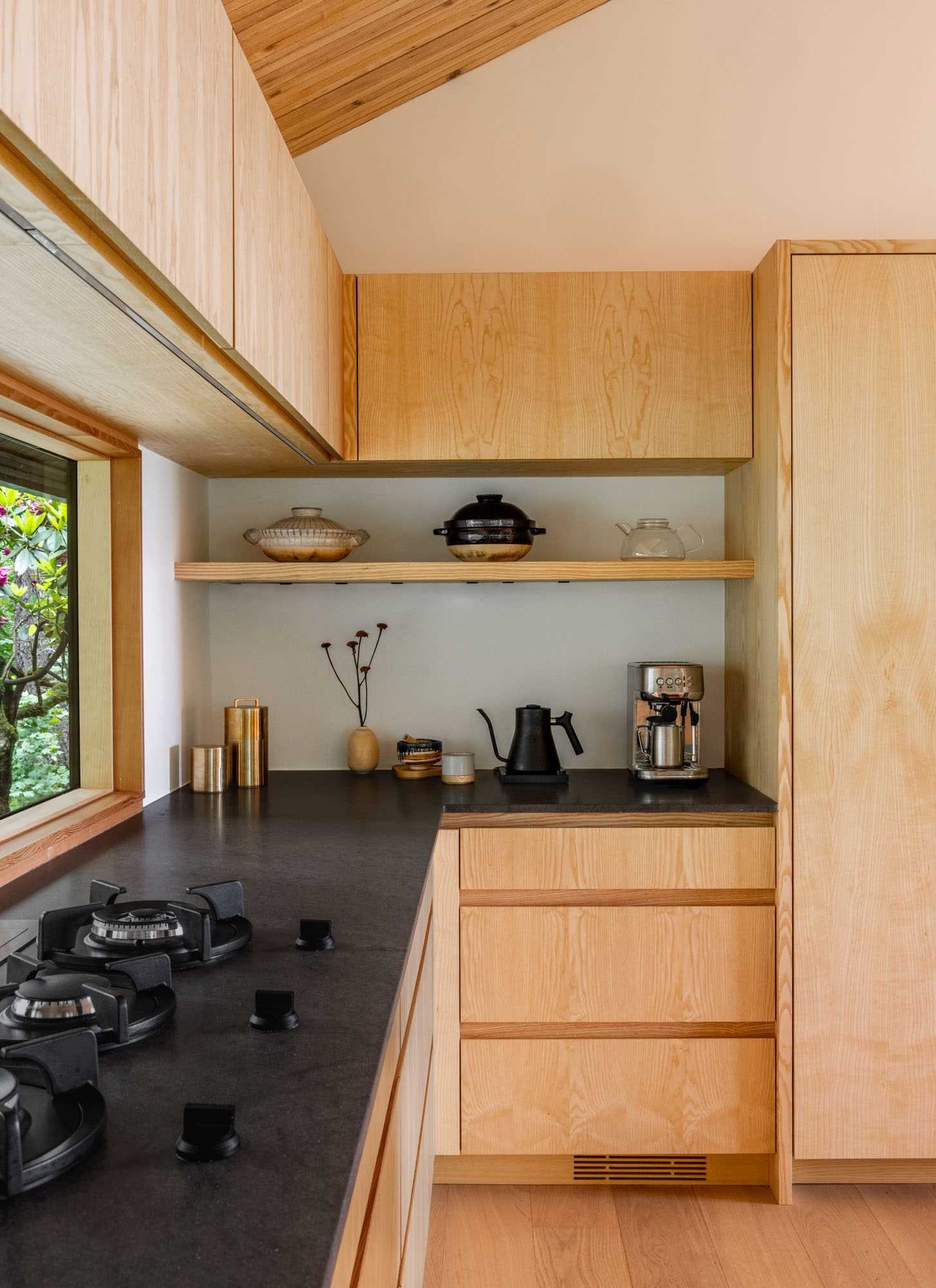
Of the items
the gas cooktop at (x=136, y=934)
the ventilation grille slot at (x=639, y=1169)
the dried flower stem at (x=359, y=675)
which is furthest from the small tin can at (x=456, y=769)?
the gas cooktop at (x=136, y=934)

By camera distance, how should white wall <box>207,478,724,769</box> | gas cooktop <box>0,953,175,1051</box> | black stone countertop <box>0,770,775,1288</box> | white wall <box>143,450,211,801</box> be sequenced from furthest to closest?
1. white wall <box>207,478,724,769</box>
2. white wall <box>143,450,211,801</box>
3. gas cooktop <box>0,953,175,1051</box>
4. black stone countertop <box>0,770,775,1288</box>

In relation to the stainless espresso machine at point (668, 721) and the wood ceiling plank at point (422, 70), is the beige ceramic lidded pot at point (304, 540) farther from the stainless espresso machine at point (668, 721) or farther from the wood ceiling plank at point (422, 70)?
the wood ceiling plank at point (422, 70)

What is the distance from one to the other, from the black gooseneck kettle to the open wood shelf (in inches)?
15.1

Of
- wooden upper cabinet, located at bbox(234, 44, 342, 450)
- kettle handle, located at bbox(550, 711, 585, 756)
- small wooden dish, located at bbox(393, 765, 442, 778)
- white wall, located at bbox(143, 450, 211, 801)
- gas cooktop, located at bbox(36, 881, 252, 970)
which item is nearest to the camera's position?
gas cooktop, located at bbox(36, 881, 252, 970)

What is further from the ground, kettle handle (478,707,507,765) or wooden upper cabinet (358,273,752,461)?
wooden upper cabinet (358,273,752,461)

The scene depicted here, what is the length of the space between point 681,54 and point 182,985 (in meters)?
3.02

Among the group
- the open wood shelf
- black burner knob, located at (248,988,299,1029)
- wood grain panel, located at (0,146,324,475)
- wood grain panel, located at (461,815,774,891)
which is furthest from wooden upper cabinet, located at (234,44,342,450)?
wood grain panel, located at (461,815,774,891)

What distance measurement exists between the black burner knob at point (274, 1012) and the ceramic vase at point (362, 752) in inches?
69.9

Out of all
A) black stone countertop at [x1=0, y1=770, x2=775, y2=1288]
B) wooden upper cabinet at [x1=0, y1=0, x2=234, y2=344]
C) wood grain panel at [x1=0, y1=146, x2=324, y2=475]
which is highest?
wooden upper cabinet at [x1=0, y1=0, x2=234, y2=344]

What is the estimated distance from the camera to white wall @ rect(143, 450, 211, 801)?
2.47 m

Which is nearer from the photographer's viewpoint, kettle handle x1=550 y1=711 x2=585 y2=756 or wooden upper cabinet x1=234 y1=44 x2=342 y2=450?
wooden upper cabinet x1=234 y1=44 x2=342 y2=450

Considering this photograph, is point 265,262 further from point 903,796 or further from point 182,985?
point 903,796

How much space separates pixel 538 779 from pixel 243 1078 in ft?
5.81

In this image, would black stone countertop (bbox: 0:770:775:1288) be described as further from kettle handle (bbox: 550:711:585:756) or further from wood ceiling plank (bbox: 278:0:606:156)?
wood ceiling plank (bbox: 278:0:606:156)
